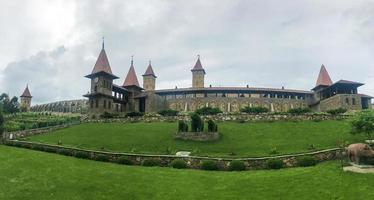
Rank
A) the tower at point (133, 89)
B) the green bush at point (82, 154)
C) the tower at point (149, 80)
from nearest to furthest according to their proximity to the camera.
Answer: the green bush at point (82, 154)
the tower at point (133, 89)
the tower at point (149, 80)

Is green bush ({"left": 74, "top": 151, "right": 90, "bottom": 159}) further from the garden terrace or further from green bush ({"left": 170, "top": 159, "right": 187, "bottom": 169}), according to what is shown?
the garden terrace

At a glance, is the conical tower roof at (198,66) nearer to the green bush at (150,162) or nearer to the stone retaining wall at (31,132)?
the stone retaining wall at (31,132)

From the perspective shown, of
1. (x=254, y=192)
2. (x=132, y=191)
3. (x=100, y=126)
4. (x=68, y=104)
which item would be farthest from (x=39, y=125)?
(x=68, y=104)

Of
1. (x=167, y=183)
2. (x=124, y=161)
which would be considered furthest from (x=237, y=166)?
(x=124, y=161)

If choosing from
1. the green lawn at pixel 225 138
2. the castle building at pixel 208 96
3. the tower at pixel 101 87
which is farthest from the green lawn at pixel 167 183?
the castle building at pixel 208 96

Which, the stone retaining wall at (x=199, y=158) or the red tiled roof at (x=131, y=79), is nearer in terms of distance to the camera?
the stone retaining wall at (x=199, y=158)

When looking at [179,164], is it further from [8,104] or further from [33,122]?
[8,104]

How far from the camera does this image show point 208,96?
8006 cm

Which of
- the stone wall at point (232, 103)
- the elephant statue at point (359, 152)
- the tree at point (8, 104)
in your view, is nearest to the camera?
the elephant statue at point (359, 152)

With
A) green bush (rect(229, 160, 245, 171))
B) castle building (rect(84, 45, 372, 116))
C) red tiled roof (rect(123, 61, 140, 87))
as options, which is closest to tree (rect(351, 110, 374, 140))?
green bush (rect(229, 160, 245, 171))

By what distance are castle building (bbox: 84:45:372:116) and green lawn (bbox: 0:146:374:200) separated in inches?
1666

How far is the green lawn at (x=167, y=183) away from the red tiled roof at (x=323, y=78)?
5704cm

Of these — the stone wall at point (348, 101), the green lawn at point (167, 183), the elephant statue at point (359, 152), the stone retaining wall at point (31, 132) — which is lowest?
the green lawn at point (167, 183)

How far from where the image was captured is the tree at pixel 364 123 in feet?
107
